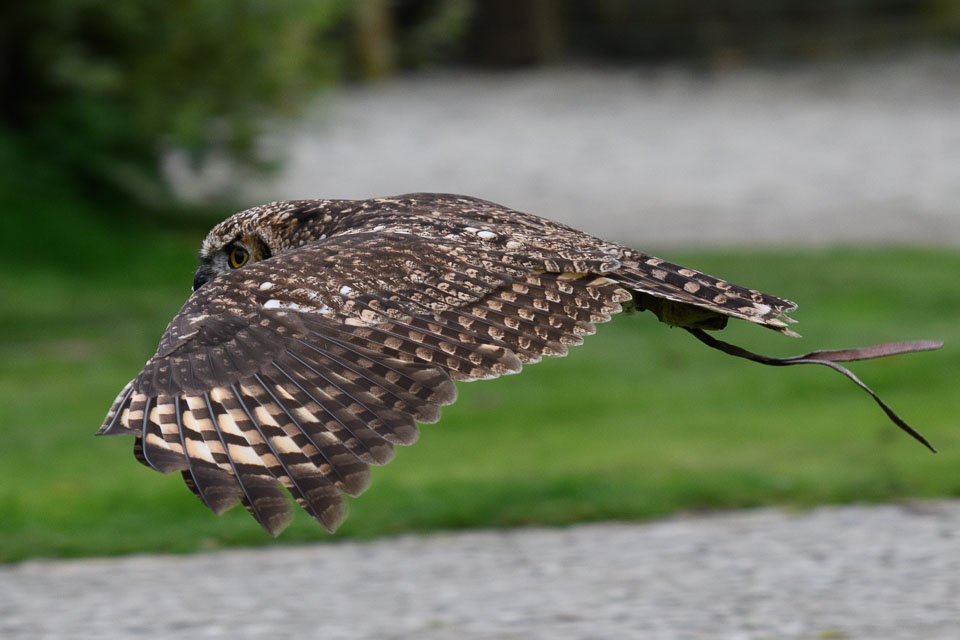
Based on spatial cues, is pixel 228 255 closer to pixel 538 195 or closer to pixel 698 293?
pixel 698 293

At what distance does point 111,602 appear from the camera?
18.2 feet

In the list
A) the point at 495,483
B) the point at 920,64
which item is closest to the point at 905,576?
the point at 495,483

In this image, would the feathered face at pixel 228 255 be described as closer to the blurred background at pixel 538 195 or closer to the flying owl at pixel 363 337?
the flying owl at pixel 363 337

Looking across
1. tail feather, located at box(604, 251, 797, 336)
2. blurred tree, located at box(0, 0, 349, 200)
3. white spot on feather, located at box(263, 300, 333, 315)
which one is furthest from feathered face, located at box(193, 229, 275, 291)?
blurred tree, located at box(0, 0, 349, 200)

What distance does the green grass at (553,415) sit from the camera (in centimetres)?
670

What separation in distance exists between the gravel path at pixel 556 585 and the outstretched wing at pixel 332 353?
1.30m

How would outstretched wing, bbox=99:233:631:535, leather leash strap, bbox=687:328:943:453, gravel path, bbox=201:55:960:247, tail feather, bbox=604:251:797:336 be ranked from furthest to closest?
1. gravel path, bbox=201:55:960:247
2. tail feather, bbox=604:251:797:336
3. leather leash strap, bbox=687:328:943:453
4. outstretched wing, bbox=99:233:631:535

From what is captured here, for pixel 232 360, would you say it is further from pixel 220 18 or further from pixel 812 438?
pixel 220 18

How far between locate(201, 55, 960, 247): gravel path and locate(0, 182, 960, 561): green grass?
82.4 inches

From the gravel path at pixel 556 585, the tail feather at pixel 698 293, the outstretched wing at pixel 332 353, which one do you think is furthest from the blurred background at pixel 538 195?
the outstretched wing at pixel 332 353

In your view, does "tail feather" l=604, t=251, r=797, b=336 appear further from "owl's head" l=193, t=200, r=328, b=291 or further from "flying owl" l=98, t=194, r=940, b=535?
"owl's head" l=193, t=200, r=328, b=291

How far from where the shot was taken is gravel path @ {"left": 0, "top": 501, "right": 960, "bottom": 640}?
4922mm

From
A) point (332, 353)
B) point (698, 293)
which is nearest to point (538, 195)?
point (698, 293)

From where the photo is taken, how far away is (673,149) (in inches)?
766
